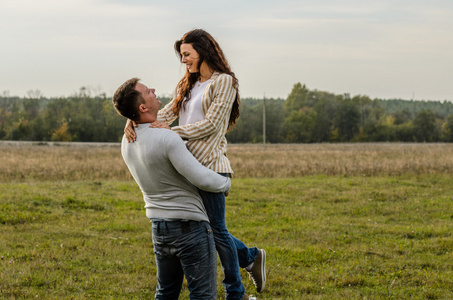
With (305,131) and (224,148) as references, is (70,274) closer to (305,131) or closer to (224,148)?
(224,148)

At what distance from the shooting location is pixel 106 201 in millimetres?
11328

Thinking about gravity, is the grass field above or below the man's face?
below

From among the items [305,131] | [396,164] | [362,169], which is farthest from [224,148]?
[305,131]

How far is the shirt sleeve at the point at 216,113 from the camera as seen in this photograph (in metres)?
3.37

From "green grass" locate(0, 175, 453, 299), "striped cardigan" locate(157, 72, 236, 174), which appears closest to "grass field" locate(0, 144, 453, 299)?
"green grass" locate(0, 175, 453, 299)

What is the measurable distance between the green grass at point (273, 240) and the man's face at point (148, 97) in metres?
2.96

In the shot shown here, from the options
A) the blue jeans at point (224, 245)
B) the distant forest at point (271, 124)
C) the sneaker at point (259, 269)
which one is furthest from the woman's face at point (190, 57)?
the distant forest at point (271, 124)

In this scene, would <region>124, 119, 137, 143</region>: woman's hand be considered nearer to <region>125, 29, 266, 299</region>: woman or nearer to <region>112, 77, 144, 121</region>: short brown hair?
<region>112, 77, 144, 121</region>: short brown hair

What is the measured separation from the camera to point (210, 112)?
3.48 meters

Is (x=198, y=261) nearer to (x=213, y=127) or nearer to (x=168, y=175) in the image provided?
(x=168, y=175)

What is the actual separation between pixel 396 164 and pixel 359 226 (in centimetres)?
1180

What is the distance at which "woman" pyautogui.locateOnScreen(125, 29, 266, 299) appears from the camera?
11.3 feet

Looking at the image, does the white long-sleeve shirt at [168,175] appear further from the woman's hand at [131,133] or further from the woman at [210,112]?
the woman at [210,112]

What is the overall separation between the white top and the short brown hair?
0.71 meters
